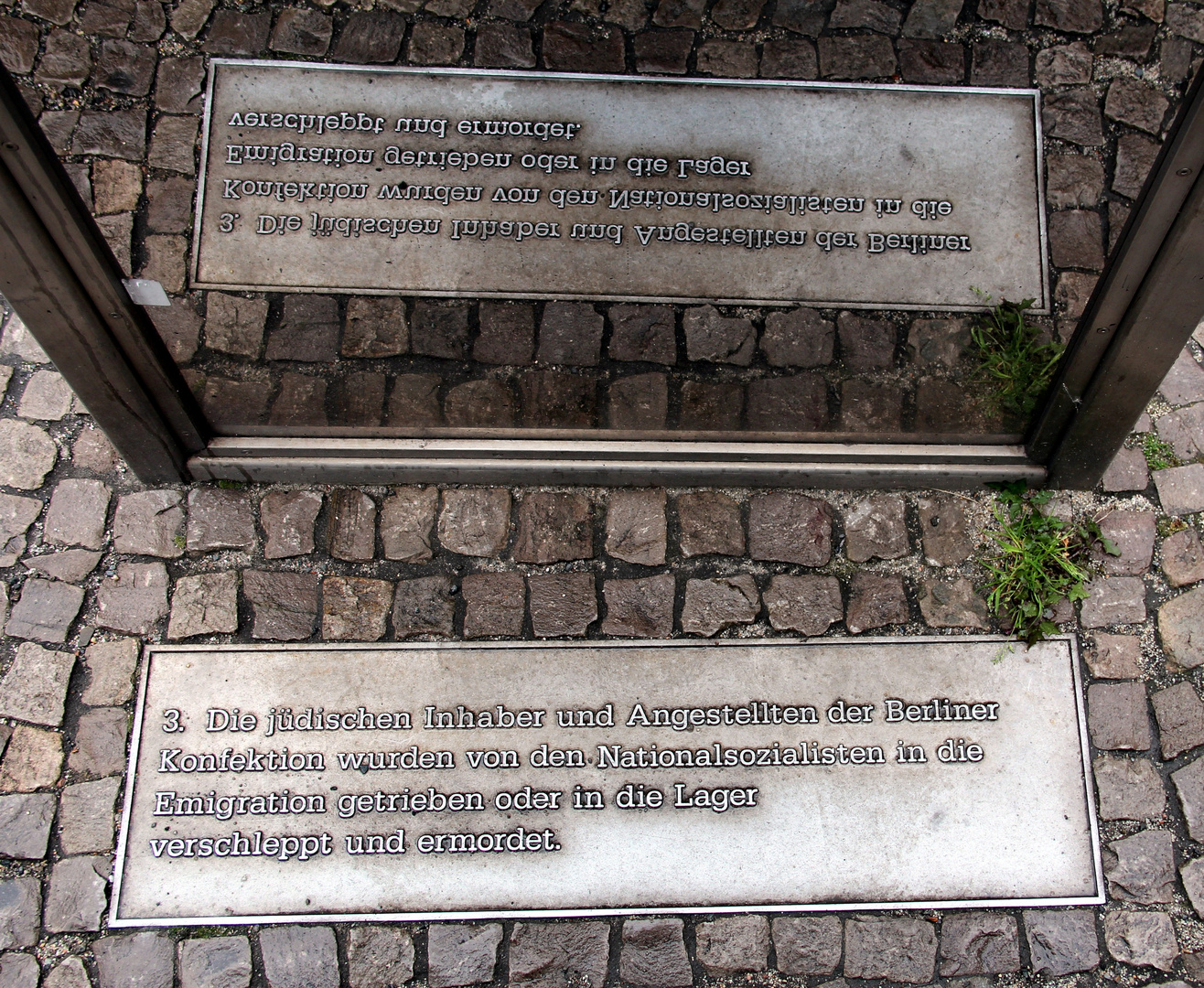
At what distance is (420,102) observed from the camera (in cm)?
310

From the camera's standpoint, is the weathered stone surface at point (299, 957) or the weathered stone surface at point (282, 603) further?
the weathered stone surface at point (282, 603)

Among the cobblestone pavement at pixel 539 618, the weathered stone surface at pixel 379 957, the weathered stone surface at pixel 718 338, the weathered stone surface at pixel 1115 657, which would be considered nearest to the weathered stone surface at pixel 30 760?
the cobblestone pavement at pixel 539 618

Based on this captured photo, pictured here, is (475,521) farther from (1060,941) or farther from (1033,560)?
(1060,941)

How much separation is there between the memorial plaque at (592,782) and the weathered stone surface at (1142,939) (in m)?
0.15

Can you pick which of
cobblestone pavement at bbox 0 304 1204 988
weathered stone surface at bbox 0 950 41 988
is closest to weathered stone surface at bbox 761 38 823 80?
cobblestone pavement at bbox 0 304 1204 988

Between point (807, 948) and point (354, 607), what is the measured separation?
6.20 feet

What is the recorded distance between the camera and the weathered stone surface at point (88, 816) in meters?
2.81

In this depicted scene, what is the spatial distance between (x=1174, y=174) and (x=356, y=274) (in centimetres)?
247

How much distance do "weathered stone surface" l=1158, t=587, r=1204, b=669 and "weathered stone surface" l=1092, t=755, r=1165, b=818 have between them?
1.30ft

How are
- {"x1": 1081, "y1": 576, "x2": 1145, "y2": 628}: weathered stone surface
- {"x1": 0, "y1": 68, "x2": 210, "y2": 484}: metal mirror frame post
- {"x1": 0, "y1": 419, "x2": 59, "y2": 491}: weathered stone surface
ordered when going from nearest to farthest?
{"x1": 0, "y1": 68, "x2": 210, "y2": 484}: metal mirror frame post < {"x1": 1081, "y1": 576, "x2": 1145, "y2": 628}: weathered stone surface < {"x1": 0, "y1": 419, "x2": 59, "y2": 491}: weathered stone surface

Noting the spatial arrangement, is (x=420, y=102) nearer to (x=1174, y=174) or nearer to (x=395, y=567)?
(x=395, y=567)

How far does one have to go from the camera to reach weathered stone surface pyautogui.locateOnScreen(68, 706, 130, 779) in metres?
2.88

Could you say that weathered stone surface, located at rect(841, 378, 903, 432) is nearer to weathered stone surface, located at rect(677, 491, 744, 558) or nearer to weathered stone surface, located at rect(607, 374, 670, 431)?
weathered stone surface, located at rect(677, 491, 744, 558)

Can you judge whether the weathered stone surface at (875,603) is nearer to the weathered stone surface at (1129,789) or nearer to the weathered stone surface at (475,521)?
the weathered stone surface at (1129,789)
